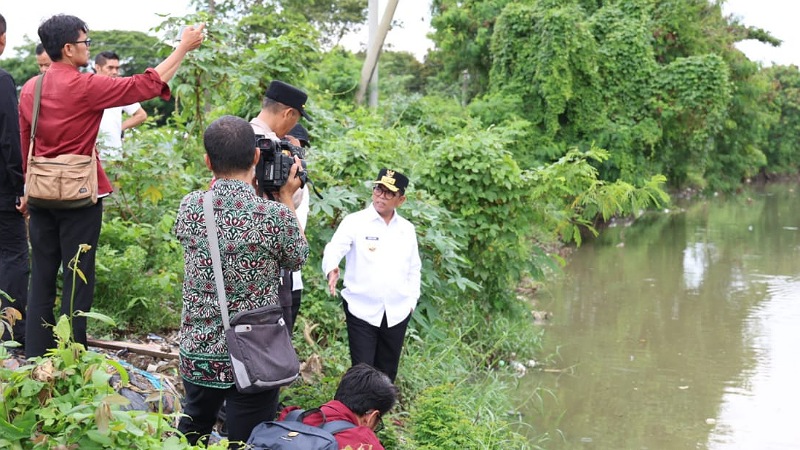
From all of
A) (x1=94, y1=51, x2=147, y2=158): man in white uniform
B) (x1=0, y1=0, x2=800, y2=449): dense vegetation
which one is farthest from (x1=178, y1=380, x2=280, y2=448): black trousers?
(x1=94, y1=51, x2=147, y2=158): man in white uniform

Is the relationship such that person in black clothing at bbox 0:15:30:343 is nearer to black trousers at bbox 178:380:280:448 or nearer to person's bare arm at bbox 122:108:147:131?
black trousers at bbox 178:380:280:448

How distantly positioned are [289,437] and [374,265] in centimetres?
189

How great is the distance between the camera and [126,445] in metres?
2.44

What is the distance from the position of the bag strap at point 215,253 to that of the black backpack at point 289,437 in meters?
0.47

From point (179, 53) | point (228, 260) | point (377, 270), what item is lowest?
point (377, 270)

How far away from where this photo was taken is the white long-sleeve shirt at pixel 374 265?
4988 millimetres

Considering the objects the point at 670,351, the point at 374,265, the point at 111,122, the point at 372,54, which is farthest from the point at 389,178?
the point at 670,351

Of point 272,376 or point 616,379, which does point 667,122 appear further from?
point 272,376

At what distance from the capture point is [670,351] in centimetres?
988

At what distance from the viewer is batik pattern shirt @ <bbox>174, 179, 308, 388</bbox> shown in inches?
119

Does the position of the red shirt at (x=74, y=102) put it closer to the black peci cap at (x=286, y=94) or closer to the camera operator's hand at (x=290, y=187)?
the black peci cap at (x=286, y=94)

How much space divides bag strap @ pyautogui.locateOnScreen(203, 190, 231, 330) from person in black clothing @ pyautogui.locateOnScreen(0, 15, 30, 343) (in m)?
1.59

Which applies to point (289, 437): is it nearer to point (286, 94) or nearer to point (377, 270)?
point (286, 94)

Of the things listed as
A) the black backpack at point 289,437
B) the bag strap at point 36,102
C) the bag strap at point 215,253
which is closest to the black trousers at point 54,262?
the bag strap at point 36,102
